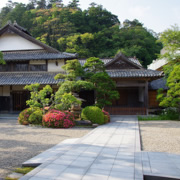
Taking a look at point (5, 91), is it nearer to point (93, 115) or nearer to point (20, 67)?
point (20, 67)

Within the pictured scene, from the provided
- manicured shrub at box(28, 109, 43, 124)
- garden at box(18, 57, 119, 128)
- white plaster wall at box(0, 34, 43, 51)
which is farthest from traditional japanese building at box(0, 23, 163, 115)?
manicured shrub at box(28, 109, 43, 124)

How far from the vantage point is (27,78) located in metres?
16.9

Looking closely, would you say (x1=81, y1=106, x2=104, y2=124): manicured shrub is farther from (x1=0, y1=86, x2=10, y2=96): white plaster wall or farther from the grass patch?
(x1=0, y1=86, x2=10, y2=96): white plaster wall

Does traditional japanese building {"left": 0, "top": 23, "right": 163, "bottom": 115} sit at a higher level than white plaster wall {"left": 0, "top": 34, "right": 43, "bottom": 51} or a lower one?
lower

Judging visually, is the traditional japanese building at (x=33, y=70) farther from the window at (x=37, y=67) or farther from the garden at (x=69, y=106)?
the garden at (x=69, y=106)

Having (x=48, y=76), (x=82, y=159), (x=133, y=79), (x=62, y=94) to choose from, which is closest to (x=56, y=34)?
(x=48, y=76)

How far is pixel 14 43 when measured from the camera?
1850 cm

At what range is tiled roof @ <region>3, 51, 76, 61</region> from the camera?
17.0 meters

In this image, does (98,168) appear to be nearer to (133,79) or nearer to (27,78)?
(133,79)

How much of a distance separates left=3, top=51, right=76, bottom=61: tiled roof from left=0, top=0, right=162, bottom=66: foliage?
14082mm

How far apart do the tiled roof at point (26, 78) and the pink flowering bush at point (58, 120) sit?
5.61m

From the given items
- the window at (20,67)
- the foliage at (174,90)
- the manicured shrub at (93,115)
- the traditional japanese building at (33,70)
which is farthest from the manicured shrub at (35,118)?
the foliage at (174,90)

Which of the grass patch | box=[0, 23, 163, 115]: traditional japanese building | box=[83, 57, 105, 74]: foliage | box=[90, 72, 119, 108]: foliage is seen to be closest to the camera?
the grass patch

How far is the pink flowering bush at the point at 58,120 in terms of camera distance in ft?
34.3
